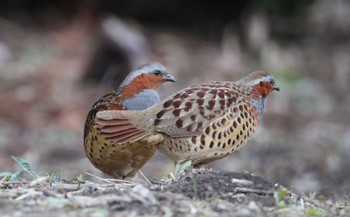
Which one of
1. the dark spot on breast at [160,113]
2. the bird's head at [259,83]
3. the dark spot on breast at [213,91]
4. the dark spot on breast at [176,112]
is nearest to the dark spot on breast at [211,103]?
the dark spot on breast at [213,91]

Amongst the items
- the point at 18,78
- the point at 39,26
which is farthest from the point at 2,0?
the point at 18,78

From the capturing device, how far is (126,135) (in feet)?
20.8

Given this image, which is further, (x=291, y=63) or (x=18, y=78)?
(x=291, y=63)

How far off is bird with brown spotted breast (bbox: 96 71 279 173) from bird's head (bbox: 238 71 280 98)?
1.25 ft

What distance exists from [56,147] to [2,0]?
16.7ft

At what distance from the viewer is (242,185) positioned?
555cm

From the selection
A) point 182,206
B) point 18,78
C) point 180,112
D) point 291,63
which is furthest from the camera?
point 291,63

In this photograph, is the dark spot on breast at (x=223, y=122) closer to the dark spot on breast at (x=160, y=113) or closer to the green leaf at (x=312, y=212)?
the dark spot on breast at (x=160, y=113)

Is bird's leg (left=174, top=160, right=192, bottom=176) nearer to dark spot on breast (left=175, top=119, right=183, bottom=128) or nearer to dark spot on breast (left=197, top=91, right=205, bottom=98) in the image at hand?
dark spot on breast (left=175, top=119, right=183, bottom=128)

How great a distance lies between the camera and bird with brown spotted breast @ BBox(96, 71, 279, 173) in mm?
6289

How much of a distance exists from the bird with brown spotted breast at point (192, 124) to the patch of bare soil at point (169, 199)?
571 mm

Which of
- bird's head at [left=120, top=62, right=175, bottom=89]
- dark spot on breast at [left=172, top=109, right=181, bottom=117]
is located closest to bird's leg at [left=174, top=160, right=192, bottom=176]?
dark spot on breast at [left=172, top=109, right=181, bottom=117]

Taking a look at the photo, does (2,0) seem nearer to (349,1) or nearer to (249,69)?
(249,69)

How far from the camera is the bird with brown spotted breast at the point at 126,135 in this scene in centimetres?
649
